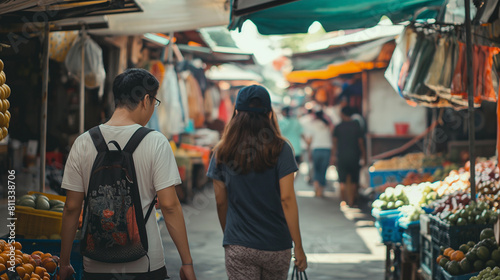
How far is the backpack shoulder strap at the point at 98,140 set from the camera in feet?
9.77

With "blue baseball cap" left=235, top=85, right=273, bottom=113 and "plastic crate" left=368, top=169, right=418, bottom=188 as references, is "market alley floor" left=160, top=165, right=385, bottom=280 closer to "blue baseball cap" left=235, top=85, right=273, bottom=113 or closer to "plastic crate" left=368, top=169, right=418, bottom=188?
"plastic crate" left=368, top=169, right=418, bottom=188

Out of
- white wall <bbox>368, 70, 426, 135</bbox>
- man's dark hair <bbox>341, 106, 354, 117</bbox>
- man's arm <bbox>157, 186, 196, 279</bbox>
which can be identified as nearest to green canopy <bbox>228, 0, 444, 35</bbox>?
man's arm <bbox>157, 186, 196, 279</bbox>

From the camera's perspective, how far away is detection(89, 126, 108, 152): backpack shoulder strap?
2.98 m

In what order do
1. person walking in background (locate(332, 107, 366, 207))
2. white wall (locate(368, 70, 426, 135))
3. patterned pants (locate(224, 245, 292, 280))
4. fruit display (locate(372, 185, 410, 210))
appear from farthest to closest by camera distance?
1. white wall (locate(368, 70, 426, 135))
2. person walking in background (locate(332, 107, 366, 207))
3. fruit display (locate(372, 185, 410, 210))
4. patterned pants (locate(224, 245, 292, 280))

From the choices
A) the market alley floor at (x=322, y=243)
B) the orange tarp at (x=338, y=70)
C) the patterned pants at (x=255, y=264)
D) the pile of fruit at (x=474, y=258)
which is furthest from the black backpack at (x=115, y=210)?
the orange tarp at (x=338, y=70)

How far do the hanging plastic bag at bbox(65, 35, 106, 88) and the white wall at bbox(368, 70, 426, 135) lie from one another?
800 cm

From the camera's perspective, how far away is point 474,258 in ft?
14.7

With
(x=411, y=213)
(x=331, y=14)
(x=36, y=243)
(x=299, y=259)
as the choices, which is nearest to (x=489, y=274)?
(x=299, y=259)

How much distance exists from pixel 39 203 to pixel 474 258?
12.0 feet

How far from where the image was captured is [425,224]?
530 cm

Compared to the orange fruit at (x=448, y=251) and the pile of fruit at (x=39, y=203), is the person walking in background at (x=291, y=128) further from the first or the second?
the pile of fruit at (x=39, y=203)

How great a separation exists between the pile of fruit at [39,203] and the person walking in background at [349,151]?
336 inches

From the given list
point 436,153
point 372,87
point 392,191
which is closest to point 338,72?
point 372,87

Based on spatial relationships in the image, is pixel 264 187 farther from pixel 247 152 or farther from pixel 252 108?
pixel 252 108
